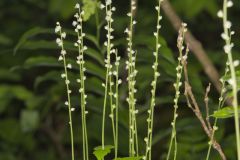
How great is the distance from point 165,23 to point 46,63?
117 centimetres

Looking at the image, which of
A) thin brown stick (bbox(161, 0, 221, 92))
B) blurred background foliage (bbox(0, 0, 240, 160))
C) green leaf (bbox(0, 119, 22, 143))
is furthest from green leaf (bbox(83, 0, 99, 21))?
green leaf (bbox(0, 119, 22, 143))

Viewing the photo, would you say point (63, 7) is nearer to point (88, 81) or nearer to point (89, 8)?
point (88, 81)

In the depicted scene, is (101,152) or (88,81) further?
(88,81)

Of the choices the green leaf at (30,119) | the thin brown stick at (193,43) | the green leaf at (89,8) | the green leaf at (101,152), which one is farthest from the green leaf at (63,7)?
the green leaf at (101,152)

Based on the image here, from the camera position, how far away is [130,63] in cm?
99

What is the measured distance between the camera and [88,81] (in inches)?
60.4

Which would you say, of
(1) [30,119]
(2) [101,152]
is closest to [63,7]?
(1) [30,119]

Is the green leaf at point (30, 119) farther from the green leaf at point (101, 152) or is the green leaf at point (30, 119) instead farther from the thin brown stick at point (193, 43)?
the green leaf at point (101, 152)

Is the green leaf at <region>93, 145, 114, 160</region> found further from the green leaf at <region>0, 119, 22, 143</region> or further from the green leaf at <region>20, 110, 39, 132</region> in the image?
the green leaf at <region>0, 119, 22, 143</region>

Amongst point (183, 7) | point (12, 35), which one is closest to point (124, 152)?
point (183, 7)

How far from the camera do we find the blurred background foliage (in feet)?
4.92

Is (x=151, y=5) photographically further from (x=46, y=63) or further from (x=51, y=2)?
(x=46, y=63)

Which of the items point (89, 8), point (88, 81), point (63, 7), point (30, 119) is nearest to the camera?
point (89, 8)

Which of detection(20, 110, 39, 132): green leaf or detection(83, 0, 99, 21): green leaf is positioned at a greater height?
detection(83, 0, 99, 21): green leaf
